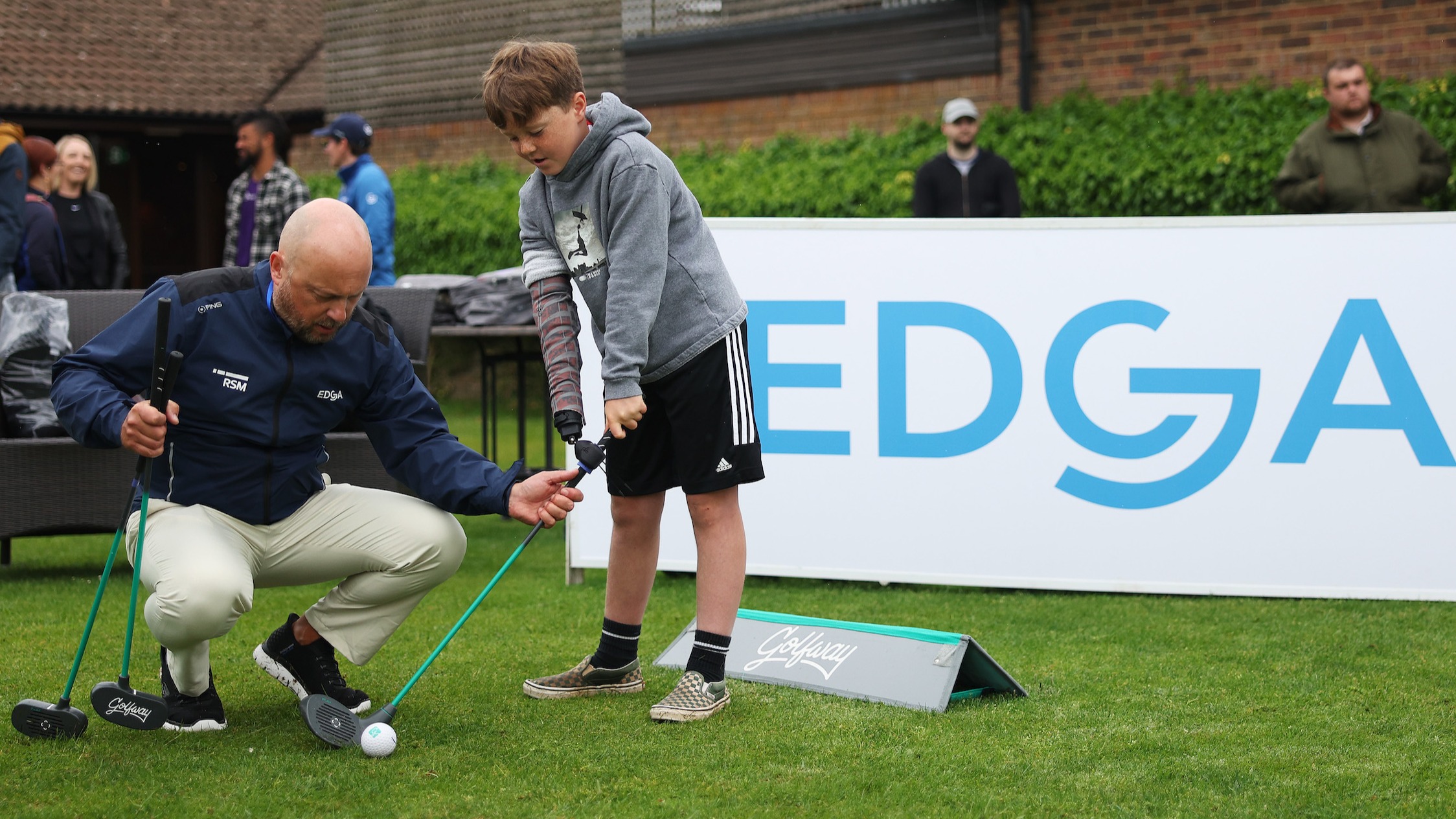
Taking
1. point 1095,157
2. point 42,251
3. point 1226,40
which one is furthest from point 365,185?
point 1226,40

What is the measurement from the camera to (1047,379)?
5.31 meters

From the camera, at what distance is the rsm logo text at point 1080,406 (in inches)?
199

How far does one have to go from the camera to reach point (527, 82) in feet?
11.3

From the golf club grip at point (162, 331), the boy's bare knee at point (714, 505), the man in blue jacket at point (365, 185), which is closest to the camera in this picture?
the golf club grip at point (162, 331)

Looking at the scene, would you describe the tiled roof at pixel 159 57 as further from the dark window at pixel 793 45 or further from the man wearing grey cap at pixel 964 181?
the man wearing grey cap at pixel 964 181

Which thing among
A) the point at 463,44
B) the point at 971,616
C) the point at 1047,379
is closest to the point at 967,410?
the point at 1047,379

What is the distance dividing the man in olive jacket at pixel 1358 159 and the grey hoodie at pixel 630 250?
15.6ft

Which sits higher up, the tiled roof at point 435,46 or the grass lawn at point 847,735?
the tiled roof at point 435,46

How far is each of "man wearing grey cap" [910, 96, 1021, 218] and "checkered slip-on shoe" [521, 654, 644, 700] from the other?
473 centimetres

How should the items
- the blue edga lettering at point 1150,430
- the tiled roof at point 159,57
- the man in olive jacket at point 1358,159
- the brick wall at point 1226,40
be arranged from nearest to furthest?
the blue edga lettering at point 1150,430 → the man in olive jacket at point 1358,159 → the brick wall at point 1226,40 → the tiled roof at point 159,57

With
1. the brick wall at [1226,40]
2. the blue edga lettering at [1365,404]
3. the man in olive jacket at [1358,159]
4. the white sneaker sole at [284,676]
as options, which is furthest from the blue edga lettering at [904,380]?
the brick wall at [1226,40]

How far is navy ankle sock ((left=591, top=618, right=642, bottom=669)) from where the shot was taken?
3.98 m

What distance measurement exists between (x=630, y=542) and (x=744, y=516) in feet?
5.22

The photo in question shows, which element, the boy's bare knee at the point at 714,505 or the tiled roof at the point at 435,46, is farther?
the tiled roof at the point at 435,46
